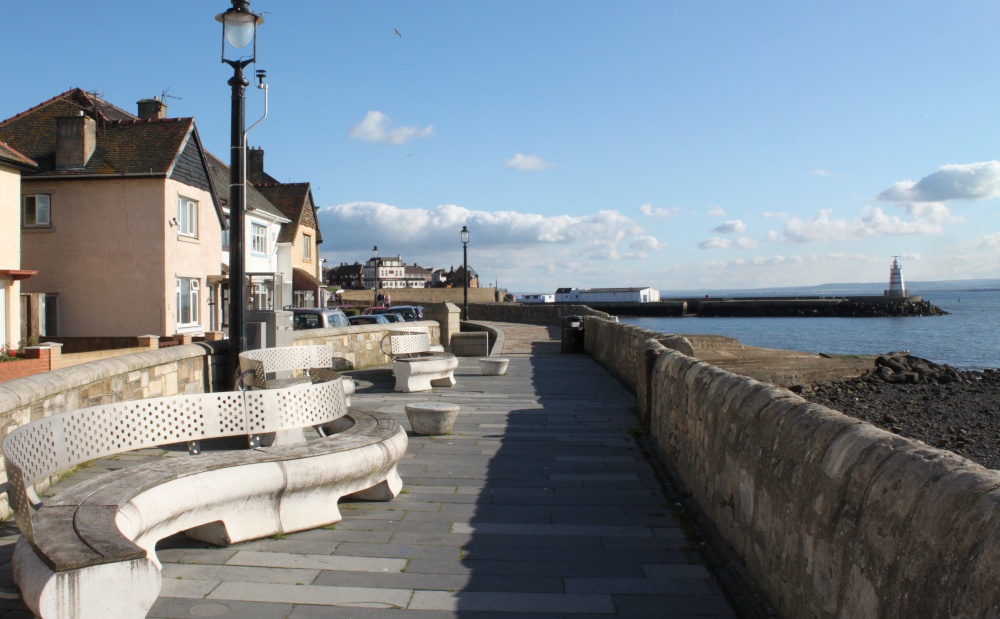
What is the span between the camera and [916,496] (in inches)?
109

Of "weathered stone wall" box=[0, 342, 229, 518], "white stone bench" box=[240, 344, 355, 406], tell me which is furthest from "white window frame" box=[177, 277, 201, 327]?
"white stone bench" box=[240, 344, 355, 406]

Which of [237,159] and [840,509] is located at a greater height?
[237,159]

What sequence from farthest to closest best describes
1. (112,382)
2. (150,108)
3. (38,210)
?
(150,108), (38,210), (112,382)

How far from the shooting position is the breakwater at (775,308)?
10525 centimetres

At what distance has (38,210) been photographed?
2538cm

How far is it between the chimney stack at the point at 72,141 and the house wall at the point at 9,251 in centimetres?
413

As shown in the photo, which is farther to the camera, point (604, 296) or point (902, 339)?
point (604, 296)

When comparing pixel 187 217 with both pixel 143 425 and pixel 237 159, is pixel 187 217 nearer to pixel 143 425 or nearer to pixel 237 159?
pixel 237 159

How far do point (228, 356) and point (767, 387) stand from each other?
7.11 m

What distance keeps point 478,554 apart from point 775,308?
378 feet

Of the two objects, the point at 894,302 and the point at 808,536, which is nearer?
the point at 808,536

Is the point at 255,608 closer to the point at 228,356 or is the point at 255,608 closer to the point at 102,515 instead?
the point at 102,515

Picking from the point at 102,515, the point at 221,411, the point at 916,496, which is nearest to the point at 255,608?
the point at 102,515

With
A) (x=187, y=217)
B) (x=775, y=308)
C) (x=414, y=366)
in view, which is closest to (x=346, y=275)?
(x=775, y=308)
